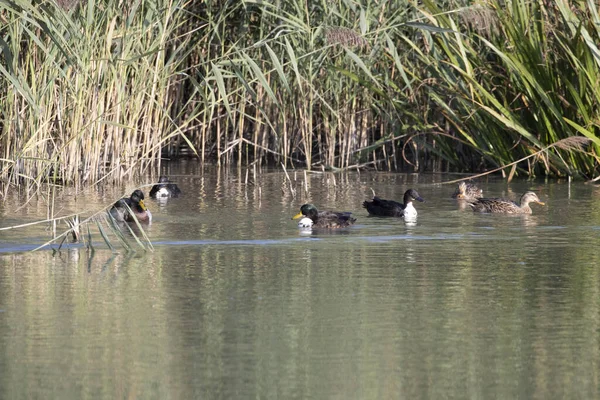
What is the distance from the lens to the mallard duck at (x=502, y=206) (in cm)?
1105

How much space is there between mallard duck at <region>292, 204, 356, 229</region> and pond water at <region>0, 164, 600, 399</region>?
0.39 ft

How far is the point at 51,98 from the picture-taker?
38.1ft

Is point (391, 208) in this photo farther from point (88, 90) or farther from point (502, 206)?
point (88, 90)

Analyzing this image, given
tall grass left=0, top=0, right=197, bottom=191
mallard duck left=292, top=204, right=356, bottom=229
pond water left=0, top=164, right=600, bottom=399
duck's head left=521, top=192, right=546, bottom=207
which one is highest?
tall grass left=0, top=0, right=197, bottom=191

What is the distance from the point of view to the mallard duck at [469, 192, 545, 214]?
36.3 ft

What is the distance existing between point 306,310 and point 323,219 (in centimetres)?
359

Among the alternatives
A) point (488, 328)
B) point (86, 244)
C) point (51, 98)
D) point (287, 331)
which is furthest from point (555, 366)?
point (51, 98)

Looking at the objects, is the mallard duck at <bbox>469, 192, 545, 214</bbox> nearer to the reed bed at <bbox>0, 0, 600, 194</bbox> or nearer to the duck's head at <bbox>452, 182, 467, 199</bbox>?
the duck's head at <bbox>452, 182, 467, 199</bbox>

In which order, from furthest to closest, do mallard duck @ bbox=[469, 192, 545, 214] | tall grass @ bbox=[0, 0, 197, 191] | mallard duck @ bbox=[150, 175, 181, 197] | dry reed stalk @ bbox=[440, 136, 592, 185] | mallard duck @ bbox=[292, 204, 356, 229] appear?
mallard duck @ bbox=[150, 175, 181, 197], dry reed stalk @ bbox=[440, 136, 592, 185], tall grass @ bbox=[0, 0, 197, 191], mallard duck @ bbox=[469, 192, 545, 214], mallard duck @ bbox=[292, 204, 356, 229]

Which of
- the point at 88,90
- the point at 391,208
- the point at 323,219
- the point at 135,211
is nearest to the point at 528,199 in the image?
the point at 391,208

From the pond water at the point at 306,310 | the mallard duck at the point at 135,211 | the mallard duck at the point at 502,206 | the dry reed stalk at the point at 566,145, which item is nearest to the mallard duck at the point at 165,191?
the mallard duck at the point at 135,211

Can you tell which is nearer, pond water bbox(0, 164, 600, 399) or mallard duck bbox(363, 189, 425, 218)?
pond water bbox(0, 164, 600, 399)

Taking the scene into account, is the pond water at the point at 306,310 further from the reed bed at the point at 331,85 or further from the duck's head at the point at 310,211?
the reed bed at the point at 331,85

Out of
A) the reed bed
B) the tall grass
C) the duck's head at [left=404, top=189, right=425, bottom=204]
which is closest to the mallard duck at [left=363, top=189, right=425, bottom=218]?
the duck's head at [left=404, top=189, right=425, bottom=204]
